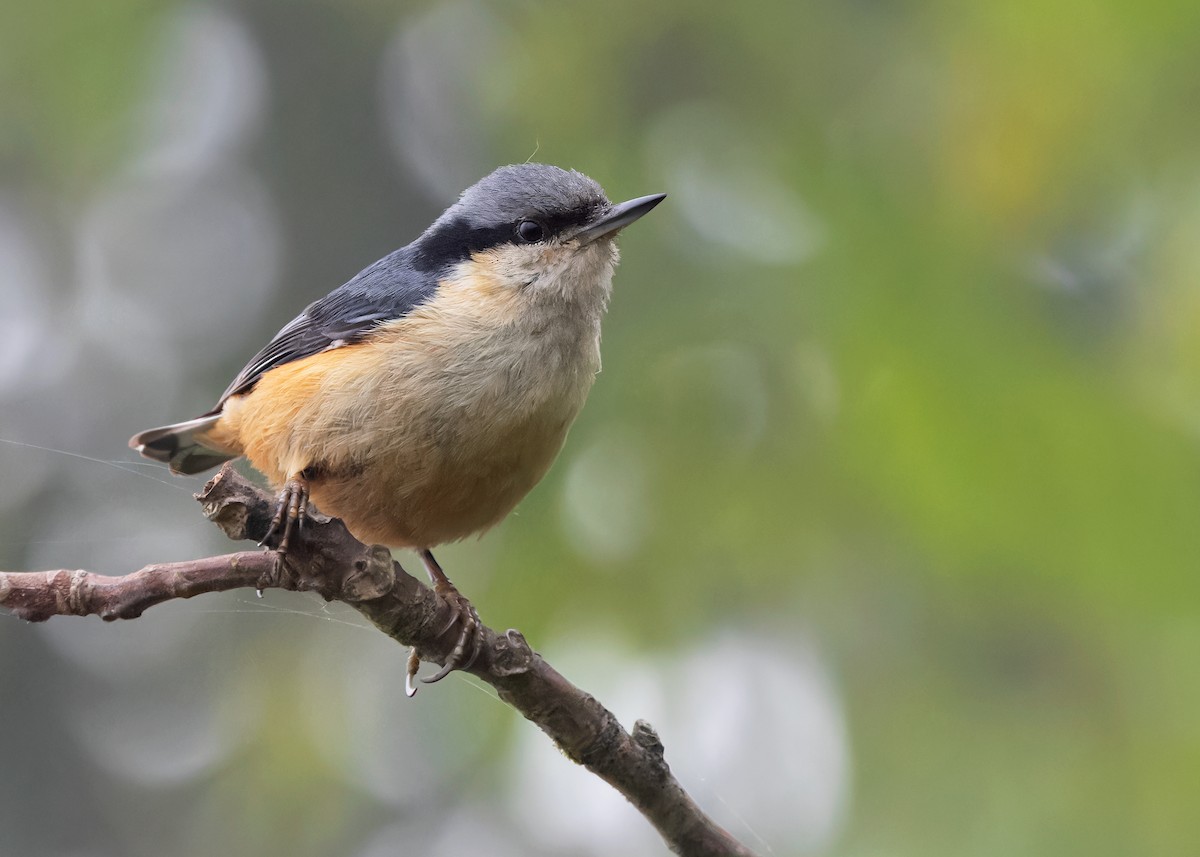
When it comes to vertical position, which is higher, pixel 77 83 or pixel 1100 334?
pixel 1100 334

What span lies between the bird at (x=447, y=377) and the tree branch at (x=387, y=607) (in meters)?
0.08

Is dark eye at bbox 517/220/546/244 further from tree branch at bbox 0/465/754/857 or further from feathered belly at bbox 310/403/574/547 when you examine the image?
tree branch at bbox 0/465/754/857

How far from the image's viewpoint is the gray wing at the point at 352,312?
2764 millimetres

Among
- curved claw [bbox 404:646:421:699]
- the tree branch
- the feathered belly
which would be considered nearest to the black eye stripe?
the feathered belly

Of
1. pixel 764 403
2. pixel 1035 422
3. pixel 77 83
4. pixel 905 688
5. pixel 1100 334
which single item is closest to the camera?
pixel 1035 422

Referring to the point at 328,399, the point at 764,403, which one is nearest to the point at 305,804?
the point at 328,399

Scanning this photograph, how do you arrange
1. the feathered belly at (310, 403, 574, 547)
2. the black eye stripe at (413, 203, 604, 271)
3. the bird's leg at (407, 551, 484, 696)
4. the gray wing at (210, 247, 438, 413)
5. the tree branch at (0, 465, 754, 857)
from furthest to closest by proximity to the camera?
the black eye stripe at (413, 203, 604, 271)
the gray wing at (210, 247, 438, 413)
the feathered belly at (310, 403, 574, 547)
the bird's leg at (407, 551, 484, 696)
the tree branch at (0, 465, 754, 857)

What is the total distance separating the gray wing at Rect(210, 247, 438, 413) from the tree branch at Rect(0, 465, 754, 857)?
2.72ft

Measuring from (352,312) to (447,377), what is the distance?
508 mm

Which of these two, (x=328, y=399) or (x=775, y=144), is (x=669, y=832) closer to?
(x=328, y=399)

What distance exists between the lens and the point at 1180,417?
7.18 ft

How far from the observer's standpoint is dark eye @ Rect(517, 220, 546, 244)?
298 cm

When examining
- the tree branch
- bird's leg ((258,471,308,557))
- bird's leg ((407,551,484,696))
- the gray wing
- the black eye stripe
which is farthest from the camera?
the black eye stripe

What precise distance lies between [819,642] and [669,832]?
68 cm
